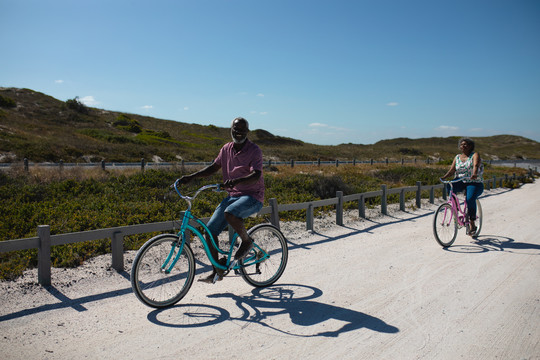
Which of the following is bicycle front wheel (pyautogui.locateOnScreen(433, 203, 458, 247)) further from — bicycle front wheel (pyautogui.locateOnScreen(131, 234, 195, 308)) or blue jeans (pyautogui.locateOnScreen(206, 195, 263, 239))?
bicycle front wheel (pyautogui.locateOnScreen(131, 234, 195, 308))

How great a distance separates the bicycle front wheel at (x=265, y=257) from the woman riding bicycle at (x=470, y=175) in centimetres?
472

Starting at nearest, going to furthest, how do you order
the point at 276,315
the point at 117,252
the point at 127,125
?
the point at 276,315 < the point at 117,252 < the point at 127,125

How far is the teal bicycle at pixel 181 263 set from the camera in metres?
4.66

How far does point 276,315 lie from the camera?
473 centimetres

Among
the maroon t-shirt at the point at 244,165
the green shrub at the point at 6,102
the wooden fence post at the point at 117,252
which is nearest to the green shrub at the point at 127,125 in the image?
the green shrub at the point at 6,102

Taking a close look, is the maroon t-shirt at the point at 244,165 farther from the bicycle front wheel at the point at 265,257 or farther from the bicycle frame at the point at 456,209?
the bicycle frame at the point at 456,209

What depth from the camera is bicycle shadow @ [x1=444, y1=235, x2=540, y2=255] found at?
8023 mm

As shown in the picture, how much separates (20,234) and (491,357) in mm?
9500

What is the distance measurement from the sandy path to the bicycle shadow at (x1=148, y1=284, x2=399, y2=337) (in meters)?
0.01

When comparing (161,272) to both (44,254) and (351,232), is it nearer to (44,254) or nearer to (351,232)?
(44,254)

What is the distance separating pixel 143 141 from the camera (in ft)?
166

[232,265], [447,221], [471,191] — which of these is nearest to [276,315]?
[232,265]

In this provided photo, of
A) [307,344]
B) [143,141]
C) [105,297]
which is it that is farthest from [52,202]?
[143,141]

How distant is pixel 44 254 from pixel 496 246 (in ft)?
28.1
